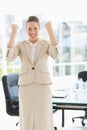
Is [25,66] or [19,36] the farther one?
[19,36]

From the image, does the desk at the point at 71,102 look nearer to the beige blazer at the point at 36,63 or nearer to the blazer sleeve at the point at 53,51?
the beige blazer at the point at 36,63

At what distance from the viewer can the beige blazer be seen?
237cm

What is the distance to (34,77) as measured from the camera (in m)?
2.38

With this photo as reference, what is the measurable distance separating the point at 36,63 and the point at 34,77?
14 centimetres

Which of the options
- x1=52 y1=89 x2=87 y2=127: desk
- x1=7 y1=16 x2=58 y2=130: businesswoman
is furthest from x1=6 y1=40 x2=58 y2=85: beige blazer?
x1=52 y1=89 x2=87 y2=127: desk

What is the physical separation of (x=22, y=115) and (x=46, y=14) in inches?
104

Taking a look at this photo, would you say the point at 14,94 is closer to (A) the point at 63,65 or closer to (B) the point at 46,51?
(B) the point at 46,51

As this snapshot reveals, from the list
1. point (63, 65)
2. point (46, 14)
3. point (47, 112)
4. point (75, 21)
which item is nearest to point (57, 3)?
point (46, 14)

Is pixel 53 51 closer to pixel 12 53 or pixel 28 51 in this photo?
pixel 28 51

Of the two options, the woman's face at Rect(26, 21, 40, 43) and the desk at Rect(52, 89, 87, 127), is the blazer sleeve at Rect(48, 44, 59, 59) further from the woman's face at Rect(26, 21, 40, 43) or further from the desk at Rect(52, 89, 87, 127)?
the desk at Rect(52, 89, 87, 127)

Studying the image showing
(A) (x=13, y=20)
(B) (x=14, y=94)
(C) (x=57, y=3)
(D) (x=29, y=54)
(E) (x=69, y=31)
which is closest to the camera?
(D) (x=29, y=54)

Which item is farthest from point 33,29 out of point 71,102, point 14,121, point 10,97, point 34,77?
point 14,121

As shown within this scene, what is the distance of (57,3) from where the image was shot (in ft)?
14.8

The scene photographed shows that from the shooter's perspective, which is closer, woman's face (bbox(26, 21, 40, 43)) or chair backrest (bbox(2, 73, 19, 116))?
woman's face (bbox(26, 21, 40, 43))
